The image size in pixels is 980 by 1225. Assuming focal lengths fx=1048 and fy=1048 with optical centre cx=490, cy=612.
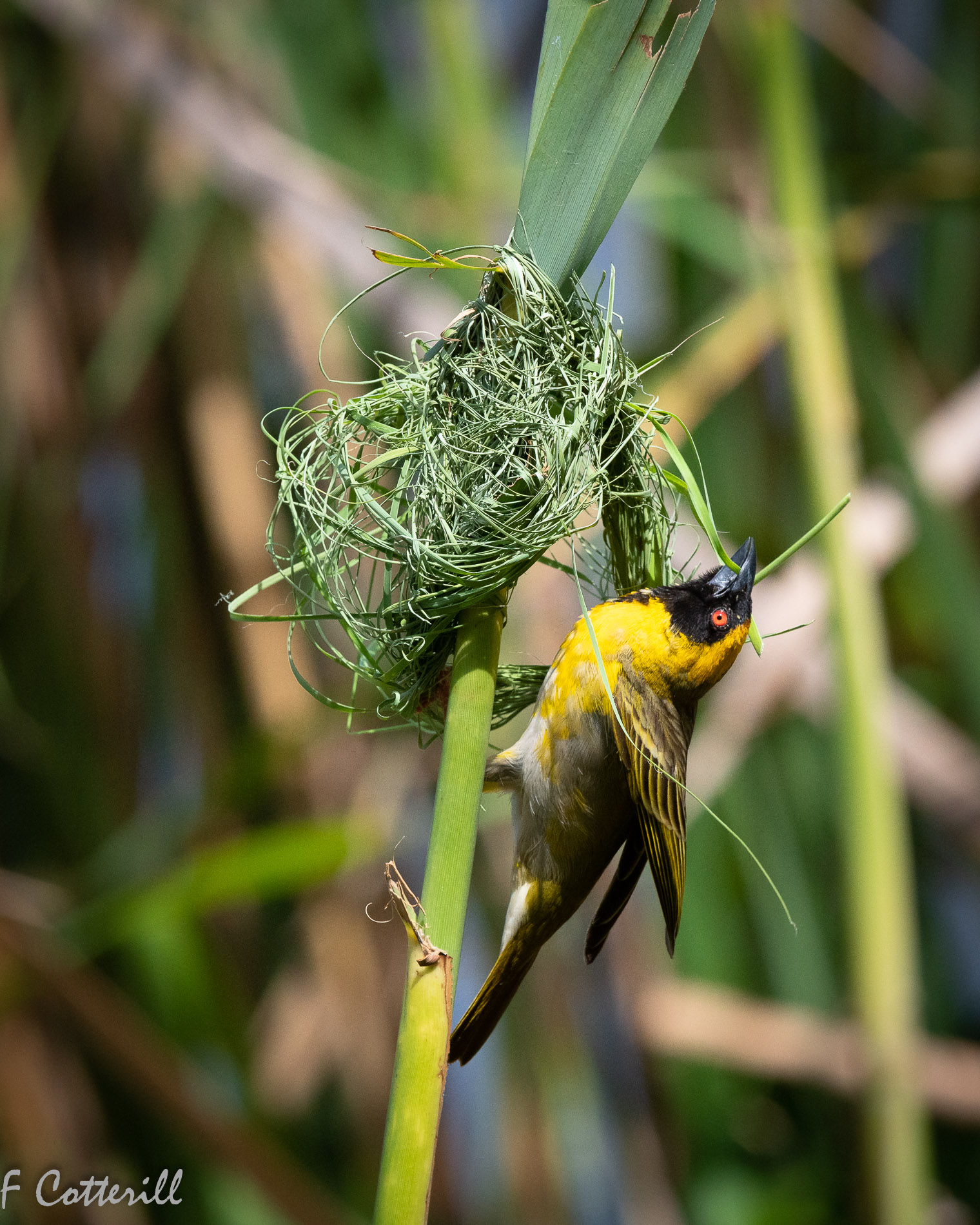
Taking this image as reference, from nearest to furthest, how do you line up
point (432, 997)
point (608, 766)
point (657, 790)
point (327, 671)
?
point (432, 997), point (657, 790), point (608, 766), point (327, 671)

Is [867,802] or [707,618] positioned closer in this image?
[707,618]

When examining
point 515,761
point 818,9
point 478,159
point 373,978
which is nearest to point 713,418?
point 478,159

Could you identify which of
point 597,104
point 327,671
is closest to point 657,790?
point 597,104

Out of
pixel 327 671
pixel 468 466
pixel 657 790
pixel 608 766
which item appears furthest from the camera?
pixel 327 671

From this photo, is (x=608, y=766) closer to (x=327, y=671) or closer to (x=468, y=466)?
(x=468, y=466)

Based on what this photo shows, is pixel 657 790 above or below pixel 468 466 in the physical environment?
below

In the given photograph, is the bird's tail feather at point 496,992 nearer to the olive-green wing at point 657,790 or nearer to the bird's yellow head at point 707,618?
the olive-green wing at point 657,790

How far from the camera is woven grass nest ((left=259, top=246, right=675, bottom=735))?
3.38 ft

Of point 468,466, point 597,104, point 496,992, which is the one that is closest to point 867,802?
point 496,992

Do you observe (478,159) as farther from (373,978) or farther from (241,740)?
(373,978)

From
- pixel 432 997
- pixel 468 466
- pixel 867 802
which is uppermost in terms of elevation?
pixel 468 466

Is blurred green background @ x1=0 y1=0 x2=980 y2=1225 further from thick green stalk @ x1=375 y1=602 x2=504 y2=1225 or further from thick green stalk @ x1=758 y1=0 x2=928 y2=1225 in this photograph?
thick green stalk @ x1=375 y1=602 x2=504 y2=1225

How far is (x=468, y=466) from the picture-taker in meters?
1.11

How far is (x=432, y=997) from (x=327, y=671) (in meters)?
1.79
